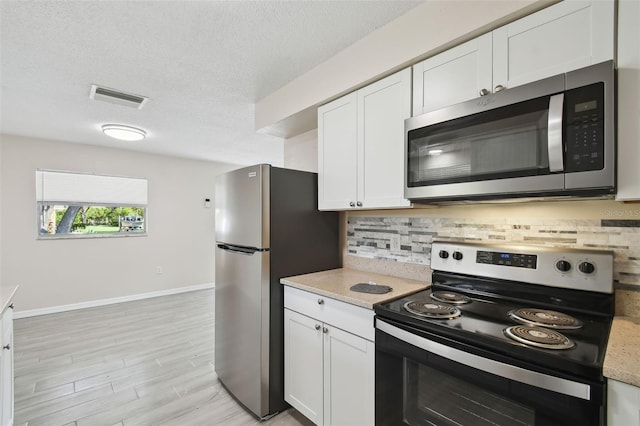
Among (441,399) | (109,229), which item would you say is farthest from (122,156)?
(441,399)

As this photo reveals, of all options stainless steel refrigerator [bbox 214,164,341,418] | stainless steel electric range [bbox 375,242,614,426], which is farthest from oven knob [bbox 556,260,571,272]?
stainless steel refrigerator [bbox 214,164,341,418]

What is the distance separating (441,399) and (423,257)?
2.91 feet

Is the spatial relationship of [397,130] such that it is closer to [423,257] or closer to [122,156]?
[423,257]

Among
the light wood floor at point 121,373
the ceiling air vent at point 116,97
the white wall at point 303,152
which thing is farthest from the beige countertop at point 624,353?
the ceiling air vent at point 116,97

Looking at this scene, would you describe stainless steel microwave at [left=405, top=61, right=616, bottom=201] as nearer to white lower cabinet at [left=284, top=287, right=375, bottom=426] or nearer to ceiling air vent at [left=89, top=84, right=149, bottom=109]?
white lower cabinet at [left=284, top=287, right=375, bottom=426]

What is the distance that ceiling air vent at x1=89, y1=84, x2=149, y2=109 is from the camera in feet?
8.15

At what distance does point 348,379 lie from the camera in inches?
61.1

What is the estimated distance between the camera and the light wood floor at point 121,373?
2020mm

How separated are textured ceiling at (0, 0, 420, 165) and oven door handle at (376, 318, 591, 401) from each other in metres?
1.65

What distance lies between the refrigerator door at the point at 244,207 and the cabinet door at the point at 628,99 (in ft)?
5.48

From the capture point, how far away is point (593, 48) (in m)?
1.07

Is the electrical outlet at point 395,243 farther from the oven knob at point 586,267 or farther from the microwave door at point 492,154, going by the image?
the oven knob at point 586,267

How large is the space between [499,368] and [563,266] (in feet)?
2.09

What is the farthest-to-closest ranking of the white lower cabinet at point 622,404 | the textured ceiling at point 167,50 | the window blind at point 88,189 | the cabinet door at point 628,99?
the window blind at point 88,189 → the textured ceiling at point 167,50 → the cabinet door at point 628,99 → the white lower cabinet at point 622,404
